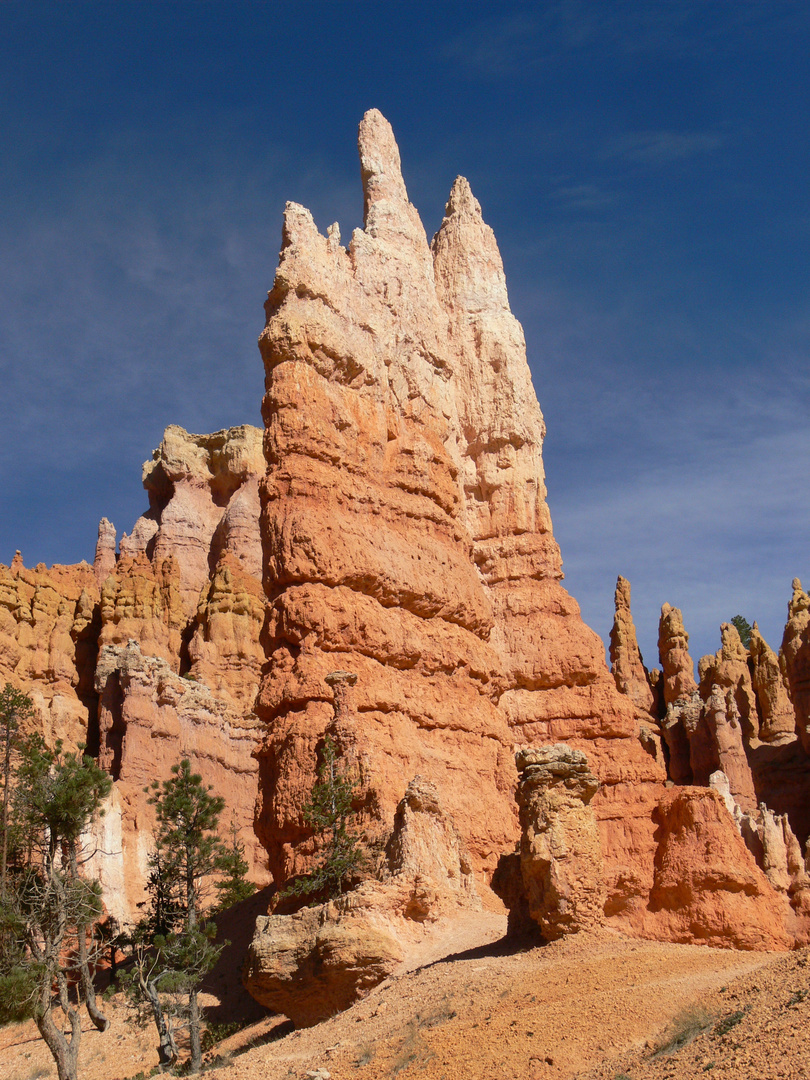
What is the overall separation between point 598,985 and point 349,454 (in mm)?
16156

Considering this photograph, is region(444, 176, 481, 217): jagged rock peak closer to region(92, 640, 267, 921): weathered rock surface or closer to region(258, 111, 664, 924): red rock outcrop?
region(258, 111, 664, 924): red rock outcrop

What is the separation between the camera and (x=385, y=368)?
1168 inches

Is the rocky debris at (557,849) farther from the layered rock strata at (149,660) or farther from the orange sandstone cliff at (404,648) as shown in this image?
the layered rock strata at (149,660)

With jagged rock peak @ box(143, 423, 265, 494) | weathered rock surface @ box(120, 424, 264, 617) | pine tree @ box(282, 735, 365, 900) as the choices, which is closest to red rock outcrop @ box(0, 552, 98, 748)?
weathered rock surface @ box(120, 424, 264, 617)

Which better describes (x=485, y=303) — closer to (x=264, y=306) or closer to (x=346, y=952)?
(x=264, y=306)

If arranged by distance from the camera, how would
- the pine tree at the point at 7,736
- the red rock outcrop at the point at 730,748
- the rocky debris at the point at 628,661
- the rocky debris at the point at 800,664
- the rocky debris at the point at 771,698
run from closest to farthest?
1. the pine tree at the point at 7,736
2. the red rock outcrop at the point at 730,748
3. the rocky debris at the point at 800,664
4. the rocky debris at the point at 771,698
5. the rocky debris at the point at 628,661

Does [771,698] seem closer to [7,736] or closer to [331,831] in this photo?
[7,736]

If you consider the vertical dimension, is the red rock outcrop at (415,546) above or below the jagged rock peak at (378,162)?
below

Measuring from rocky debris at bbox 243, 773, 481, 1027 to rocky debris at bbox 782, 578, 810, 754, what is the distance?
34010 millimetres

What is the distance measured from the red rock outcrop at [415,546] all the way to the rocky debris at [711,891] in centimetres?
60

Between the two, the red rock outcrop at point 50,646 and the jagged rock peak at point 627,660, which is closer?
the red rock outcrop at point 50,646

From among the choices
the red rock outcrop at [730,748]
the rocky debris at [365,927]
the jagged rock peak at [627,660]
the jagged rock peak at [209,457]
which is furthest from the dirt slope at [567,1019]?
the jagged rock peak at [209,457]

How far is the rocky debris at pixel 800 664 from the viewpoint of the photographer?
164 ft

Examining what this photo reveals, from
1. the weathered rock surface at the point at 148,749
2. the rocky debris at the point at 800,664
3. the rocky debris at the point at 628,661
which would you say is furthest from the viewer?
the rocky debris at the point at 628,661
